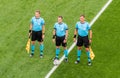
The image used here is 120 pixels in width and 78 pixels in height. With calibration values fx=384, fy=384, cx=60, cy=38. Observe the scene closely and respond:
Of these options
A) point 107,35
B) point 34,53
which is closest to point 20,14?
point 34,53

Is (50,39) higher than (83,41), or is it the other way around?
(83,41)

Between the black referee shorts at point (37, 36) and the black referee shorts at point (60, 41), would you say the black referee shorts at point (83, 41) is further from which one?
the black referee shorts at point (37, 36)

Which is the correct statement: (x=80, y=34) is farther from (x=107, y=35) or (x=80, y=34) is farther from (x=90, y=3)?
(x=90, y=3)

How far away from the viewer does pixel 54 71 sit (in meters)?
17.1

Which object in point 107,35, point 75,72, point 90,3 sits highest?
point 90,3

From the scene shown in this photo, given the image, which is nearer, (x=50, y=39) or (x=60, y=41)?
(x=60, y=41)

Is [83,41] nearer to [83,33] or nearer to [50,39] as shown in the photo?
[83,33]

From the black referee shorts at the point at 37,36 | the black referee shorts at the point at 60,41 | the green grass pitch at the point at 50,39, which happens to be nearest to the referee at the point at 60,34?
the black referee shorts at the point at 60,41

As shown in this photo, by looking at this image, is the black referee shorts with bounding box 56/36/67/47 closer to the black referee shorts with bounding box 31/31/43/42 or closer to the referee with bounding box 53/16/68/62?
the referee with bounding box 53/16/68/62

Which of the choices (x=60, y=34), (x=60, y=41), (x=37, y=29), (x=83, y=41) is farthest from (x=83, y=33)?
(x=37, y=29)

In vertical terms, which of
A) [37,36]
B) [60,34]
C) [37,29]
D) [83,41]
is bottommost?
[83,41]

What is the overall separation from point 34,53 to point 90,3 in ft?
16.8

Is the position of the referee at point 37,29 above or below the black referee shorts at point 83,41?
above

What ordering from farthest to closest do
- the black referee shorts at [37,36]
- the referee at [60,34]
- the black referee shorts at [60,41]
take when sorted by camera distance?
the black referee shorts at [37,36] → the black referee shorts at [60,41] → the referee at [60,34]
